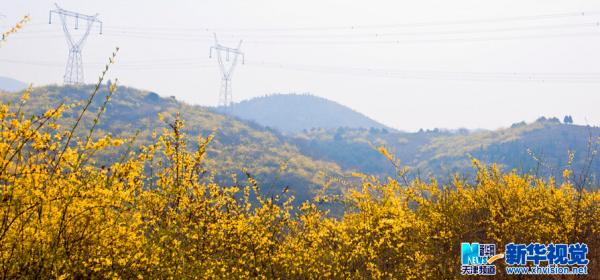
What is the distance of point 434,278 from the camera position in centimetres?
679

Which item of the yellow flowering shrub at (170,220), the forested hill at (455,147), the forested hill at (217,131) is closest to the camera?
the yellow flowering shrub at (170,220)

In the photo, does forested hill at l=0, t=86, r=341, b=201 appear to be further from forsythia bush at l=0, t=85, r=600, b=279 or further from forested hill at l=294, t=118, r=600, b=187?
forsythia bush at l=0, t=85, r=600, b=279

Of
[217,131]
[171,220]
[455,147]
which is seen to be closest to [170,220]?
[171,220]

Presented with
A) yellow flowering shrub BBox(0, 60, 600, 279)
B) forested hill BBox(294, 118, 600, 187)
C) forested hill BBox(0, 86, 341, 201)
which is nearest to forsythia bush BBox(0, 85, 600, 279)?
yellow flowering shrub BBox(0, 60, 600, 279)

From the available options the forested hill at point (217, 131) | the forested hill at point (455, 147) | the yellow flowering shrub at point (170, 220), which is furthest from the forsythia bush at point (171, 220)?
the forested hill at point (455, 147)

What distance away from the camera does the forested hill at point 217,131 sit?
81.6 meters

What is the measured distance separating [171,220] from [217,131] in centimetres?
10279

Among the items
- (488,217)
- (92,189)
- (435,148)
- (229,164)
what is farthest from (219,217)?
(435,148)

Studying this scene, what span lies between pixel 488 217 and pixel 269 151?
306 ft

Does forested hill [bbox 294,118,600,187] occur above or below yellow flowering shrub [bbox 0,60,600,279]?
above

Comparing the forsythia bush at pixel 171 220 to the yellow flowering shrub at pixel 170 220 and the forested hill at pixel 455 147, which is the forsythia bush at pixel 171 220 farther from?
the forested hill at pixel 455 147

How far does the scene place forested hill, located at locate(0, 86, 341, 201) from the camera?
81.6 meters

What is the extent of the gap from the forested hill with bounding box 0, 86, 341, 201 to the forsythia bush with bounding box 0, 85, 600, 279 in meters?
65.7

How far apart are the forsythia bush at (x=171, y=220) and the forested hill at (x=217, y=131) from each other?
65674 mm
